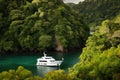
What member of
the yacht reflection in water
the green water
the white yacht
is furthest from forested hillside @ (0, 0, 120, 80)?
the yacht reflection in water

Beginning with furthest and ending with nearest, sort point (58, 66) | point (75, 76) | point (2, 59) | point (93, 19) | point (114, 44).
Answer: point (93, 19), point (2, 59), point (58, 66), point (114, 44), point (75, 76)

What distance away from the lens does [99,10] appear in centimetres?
16125

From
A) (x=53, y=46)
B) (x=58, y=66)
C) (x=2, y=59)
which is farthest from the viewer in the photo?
(x=53, y=46)

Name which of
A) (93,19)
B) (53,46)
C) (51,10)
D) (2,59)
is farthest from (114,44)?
(93,19)

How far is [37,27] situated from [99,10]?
3219 inches

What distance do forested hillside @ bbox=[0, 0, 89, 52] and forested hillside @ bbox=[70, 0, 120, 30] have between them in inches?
2148

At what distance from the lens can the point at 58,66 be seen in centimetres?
6153

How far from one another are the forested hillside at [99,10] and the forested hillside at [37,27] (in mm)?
54558

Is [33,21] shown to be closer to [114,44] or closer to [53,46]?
[53,46]

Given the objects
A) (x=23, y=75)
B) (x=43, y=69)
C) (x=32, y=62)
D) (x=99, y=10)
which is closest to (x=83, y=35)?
(x=32, y=62)

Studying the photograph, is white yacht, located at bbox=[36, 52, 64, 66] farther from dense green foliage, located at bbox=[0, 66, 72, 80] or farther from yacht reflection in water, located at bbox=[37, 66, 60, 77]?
dense green foliage, located at bbox=[0, 66, 72, 80]

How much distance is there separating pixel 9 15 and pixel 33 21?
6192 millimetres

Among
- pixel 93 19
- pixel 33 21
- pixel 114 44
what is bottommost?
pixel 114 44

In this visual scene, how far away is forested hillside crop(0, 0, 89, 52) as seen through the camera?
80.9m
